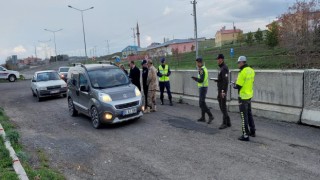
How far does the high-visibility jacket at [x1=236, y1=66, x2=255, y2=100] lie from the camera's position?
7.34 metres

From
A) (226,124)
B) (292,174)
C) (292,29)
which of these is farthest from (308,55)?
(292,174)

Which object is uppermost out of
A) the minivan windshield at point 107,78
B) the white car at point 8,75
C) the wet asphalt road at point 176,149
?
the minivan windshield at point 107,78

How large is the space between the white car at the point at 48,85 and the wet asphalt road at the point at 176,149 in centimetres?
672

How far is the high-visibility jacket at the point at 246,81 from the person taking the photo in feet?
24.1

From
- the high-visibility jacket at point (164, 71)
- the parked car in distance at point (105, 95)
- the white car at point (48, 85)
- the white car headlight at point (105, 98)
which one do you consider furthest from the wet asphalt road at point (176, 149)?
the white car at point (48, 85)

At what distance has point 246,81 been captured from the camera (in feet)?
24.2

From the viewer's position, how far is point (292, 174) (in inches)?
210

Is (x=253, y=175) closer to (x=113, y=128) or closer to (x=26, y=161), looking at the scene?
(x=26, y=161)

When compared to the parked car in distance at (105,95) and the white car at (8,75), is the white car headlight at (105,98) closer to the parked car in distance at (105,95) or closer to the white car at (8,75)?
the parked car in distance at (105,95)

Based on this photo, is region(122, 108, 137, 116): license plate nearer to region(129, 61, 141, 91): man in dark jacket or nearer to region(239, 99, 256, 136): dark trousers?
region(129, 61, 141, 91): man in dark jacket

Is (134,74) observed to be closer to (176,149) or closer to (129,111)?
(129,111)

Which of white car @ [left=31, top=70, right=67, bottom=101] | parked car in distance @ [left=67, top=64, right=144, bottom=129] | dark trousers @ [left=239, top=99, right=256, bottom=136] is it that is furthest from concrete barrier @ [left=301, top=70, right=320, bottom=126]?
white car @ [left=31, top=70, right=67, bottom=101]

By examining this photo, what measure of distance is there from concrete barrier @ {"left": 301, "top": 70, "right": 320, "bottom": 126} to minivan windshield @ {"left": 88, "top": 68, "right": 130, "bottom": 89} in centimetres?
522

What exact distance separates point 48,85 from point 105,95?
8.82 metres
